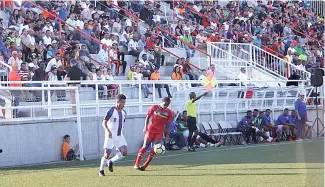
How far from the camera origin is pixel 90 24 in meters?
29.2

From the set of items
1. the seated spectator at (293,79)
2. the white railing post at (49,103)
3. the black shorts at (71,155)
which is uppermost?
the seated spectator at (293,79)

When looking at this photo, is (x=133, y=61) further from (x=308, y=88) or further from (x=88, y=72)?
(x=308, y=88)

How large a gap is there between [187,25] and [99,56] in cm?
775

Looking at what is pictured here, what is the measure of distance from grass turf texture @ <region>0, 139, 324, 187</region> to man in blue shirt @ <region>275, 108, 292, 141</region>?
5.98 m

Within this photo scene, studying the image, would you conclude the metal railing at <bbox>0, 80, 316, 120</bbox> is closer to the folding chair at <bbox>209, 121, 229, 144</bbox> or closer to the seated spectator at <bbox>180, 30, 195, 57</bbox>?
the folding chair at <bbox>209, 121, 229, 144</bbox>

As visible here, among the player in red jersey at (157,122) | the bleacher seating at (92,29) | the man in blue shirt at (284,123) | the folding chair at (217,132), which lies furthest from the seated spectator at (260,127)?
the player in red jersey at (157,122)

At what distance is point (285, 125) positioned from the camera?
93.0 ft

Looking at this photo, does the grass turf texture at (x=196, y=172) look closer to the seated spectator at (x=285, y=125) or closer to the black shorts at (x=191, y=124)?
the black shorts at (x=191, y=124)

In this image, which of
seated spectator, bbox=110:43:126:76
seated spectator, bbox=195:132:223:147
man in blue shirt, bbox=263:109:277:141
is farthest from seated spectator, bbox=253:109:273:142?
seated spectator, bbox=110:43:126:76

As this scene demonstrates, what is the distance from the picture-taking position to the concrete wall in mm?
19750

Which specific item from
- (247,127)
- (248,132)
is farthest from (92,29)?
(248,132)

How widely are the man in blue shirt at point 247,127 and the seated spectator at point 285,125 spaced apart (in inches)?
59.8

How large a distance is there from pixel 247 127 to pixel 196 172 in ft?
32.9

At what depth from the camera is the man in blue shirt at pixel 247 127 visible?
88.0 feet
